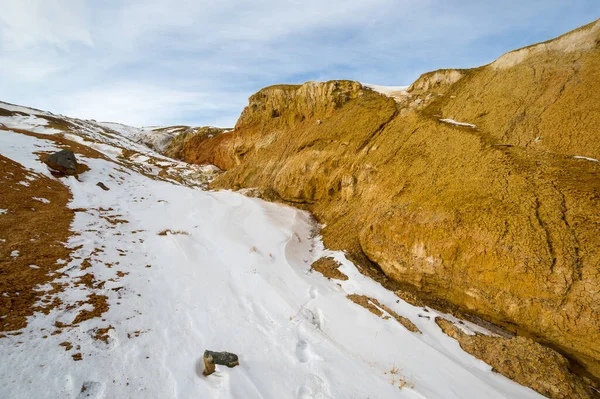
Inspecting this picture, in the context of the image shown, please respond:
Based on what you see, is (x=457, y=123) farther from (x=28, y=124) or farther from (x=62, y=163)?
(x=28, y=124)

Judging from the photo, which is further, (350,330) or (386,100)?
(386,100)

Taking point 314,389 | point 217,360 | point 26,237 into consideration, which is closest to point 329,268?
point 314,389

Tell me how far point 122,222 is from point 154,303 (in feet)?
21.5

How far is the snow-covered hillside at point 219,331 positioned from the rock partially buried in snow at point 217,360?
0.12 meters

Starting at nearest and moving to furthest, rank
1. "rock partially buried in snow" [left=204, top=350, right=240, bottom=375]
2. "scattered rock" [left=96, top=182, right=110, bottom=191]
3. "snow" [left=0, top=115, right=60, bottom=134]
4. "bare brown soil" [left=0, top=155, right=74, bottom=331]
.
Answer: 1. "rock partially buried in snow" [left=204, top=350, right=240, bottom=375]
2. "bare brown soil" [left=0, top=155, right=74, bottom=331]
3. "scattered rock" [left=96, top=182, right=110, bottom=191]
4. "snow" [left=0, top=115, right=60, bottom=134]

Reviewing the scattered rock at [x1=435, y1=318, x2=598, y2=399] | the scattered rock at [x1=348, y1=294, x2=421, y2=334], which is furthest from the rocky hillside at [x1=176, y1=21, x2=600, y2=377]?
the scattered rock at [x1=348, y1=294, x2=421, y2=334]

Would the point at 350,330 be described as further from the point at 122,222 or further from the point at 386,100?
the point at 386,100

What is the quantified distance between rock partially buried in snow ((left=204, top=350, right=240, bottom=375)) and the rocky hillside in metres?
5.87

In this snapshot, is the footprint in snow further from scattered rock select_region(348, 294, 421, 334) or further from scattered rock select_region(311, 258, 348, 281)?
scattered rock select_region(311, 258, 348, 281)

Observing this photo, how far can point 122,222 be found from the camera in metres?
11.1

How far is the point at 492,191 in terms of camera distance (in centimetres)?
769

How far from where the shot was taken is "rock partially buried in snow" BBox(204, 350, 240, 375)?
4.60 meters

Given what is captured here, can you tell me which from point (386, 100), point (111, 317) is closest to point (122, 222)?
point (111, 317)

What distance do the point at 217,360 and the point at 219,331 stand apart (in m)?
1.15
